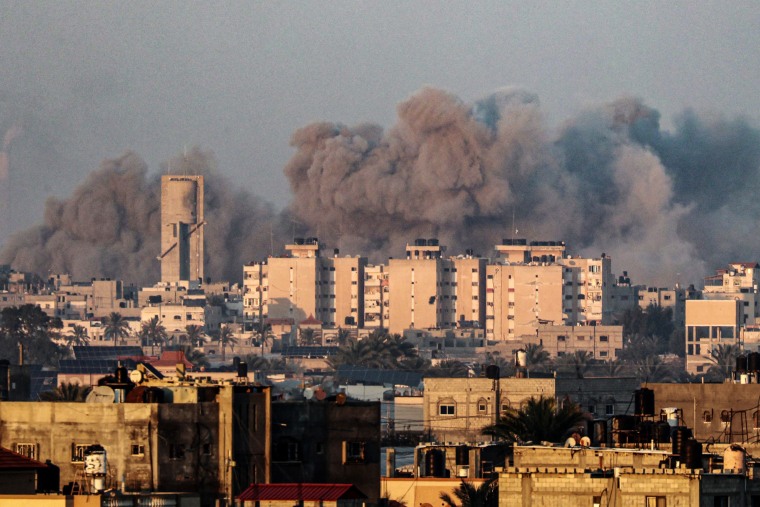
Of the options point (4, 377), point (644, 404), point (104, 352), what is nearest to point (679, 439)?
point (644, 404)

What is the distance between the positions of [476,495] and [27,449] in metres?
5.46

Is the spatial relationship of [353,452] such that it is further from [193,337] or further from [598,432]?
[193,337]

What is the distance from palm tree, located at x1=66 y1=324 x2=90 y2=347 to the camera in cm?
18765

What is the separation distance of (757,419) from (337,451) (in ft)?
44.2

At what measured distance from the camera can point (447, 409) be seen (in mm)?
75875

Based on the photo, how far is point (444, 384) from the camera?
77500mm

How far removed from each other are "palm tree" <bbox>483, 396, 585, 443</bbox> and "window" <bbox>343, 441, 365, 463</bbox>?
5095mm

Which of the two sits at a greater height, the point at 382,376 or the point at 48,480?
the point at 382,376

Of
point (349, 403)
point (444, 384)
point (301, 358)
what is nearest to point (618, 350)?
point (301, 358)

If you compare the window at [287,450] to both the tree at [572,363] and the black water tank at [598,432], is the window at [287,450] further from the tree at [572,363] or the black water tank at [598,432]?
the tree at [572,363]

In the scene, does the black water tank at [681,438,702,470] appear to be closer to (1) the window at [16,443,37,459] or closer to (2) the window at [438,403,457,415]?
(1) the window at [16,443,37,459]

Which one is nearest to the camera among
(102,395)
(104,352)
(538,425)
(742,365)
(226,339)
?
(102,395)

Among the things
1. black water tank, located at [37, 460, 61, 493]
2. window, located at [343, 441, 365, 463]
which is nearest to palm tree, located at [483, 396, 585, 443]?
window, located at [343, 441, 365, 463]

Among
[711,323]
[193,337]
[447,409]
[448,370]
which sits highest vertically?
[711,323]
